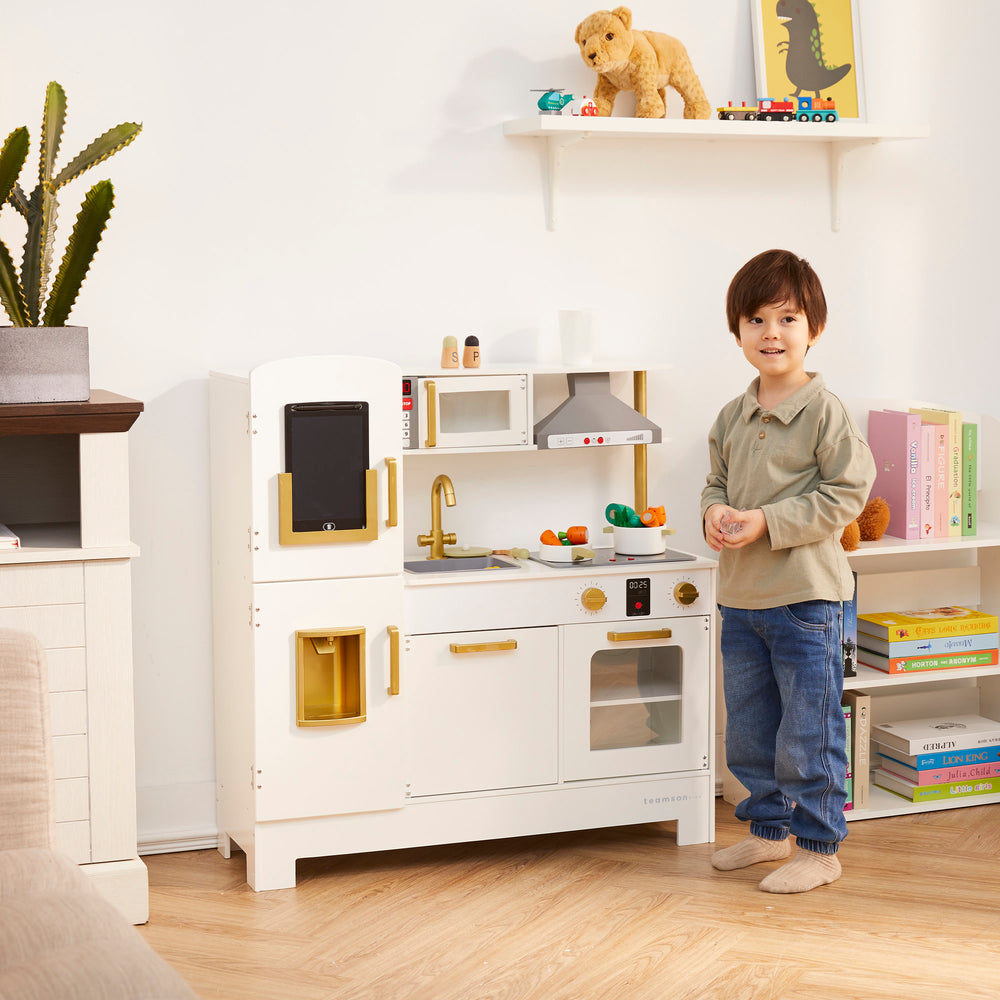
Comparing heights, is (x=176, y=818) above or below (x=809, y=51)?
below

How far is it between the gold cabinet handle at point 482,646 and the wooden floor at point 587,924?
0.48 meters

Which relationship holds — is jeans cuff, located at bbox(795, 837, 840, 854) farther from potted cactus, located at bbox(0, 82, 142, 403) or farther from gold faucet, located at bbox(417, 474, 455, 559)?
potted cactus, located at bbox(0, 82, 142, 403)

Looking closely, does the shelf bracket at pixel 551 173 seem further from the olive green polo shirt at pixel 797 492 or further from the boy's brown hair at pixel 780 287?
the olive green polo shirt at pixel 797 492

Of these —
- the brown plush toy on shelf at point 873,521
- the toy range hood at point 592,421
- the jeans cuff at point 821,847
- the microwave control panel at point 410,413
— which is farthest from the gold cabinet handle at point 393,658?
the brown plush toy on shelf at point 873,521

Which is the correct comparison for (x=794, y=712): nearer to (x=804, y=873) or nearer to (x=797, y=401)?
(x=804, y=873)

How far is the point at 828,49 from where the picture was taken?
3.27 metres

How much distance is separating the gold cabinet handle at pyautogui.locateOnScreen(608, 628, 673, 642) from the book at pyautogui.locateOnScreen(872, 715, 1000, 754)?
2.59ft

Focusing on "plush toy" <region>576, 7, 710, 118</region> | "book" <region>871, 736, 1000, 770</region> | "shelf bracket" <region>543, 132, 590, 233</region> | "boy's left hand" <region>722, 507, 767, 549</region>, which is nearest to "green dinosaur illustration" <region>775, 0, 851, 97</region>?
"plush toy" <region>576, 7, 710, 118</region>

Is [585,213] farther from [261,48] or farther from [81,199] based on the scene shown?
[81,199]

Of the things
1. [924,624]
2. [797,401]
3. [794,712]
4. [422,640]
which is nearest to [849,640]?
[924,624]

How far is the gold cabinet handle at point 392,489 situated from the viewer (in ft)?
8.73

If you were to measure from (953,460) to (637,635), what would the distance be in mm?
996

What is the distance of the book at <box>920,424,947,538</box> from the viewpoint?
3209 mm

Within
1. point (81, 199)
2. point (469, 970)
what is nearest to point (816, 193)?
point (81, 199)
